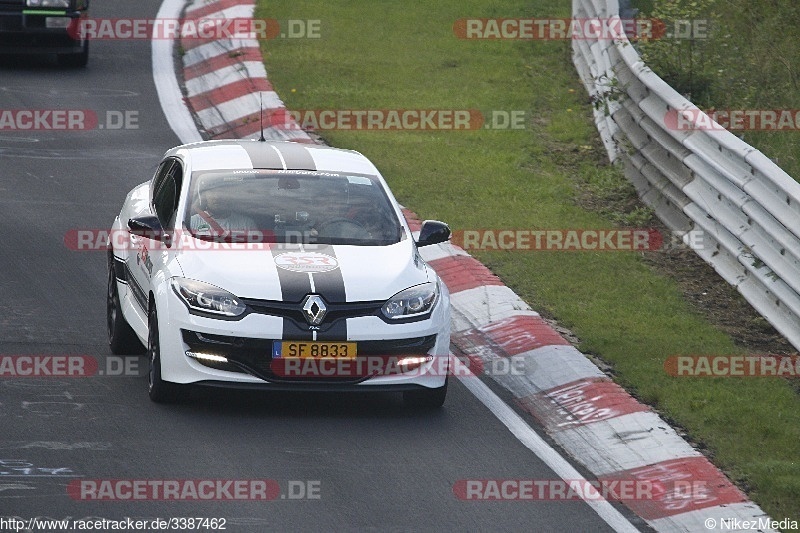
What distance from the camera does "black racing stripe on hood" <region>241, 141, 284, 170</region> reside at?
10.0 metres

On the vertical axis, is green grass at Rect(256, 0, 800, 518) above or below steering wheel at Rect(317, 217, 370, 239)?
below

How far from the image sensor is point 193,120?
16844 mm

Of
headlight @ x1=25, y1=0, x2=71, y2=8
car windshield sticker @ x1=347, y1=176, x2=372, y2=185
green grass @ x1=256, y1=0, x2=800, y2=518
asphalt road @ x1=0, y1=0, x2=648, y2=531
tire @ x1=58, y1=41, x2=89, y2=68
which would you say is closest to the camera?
asphalt road @ x1=0, y1=0, x2=648, y2=531

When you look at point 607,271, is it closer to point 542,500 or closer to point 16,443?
point 542,500

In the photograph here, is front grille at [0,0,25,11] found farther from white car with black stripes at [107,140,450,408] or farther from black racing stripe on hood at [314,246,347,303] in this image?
black racing stripe on hood at [314,246,347,303]

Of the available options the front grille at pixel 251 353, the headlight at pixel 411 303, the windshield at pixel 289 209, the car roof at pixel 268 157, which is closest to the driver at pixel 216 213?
the windshield at pixel 289 209

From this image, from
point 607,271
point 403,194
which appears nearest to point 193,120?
point 403,194

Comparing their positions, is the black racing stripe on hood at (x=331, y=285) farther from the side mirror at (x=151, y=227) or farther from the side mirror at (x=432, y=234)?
the side mirror at (x=151, y=227)

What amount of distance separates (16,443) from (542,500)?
2.92m

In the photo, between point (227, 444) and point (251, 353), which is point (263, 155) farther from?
point (227, 444)

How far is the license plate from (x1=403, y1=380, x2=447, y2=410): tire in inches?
28.8

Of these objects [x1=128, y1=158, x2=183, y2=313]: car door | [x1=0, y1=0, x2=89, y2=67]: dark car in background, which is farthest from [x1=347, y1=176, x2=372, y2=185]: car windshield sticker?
[x1=0, y1=0, x2=89, y2=67]: dark car in background

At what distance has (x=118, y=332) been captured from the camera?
10.0 metres

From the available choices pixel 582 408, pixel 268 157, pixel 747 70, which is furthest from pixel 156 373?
pixel 747 70
